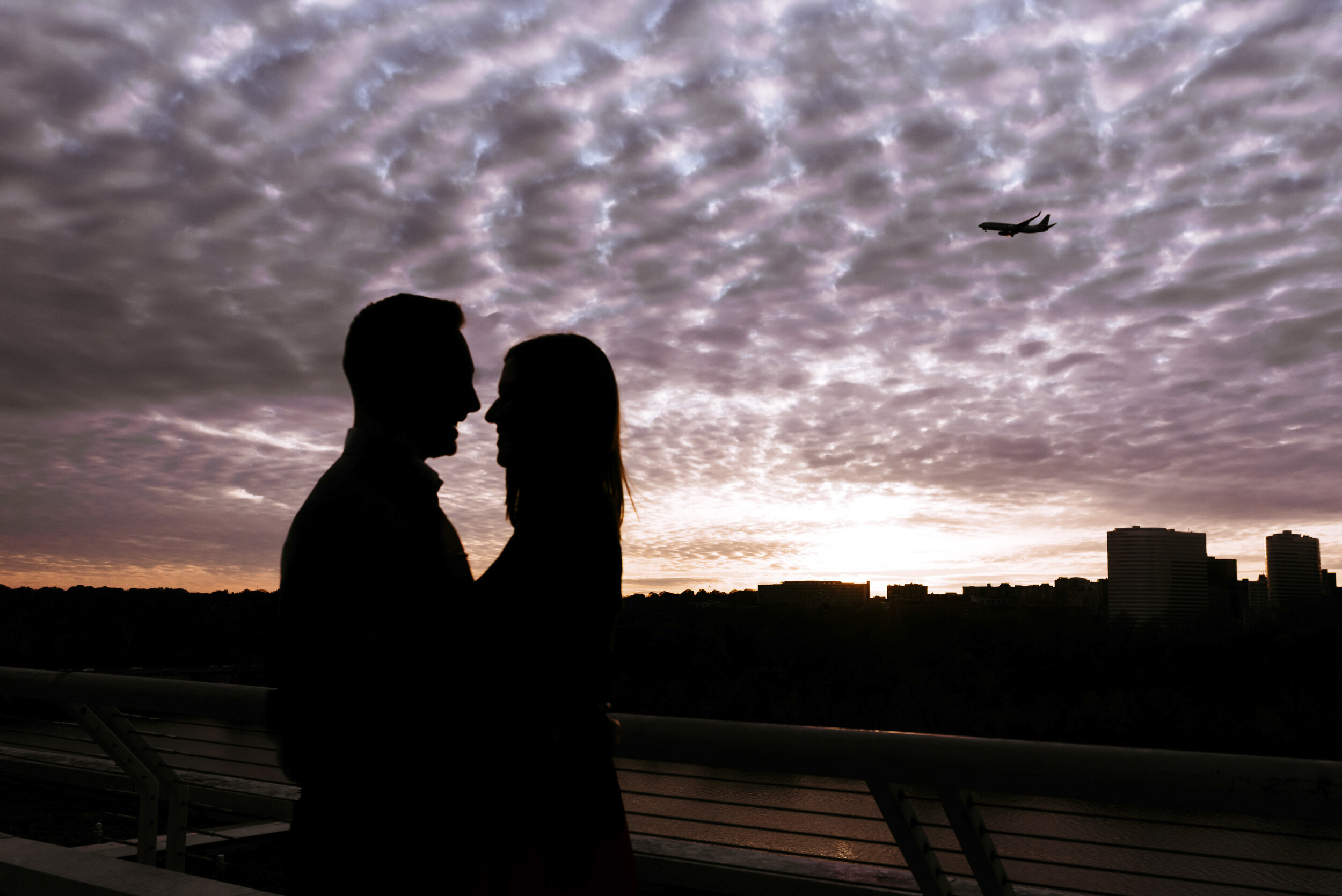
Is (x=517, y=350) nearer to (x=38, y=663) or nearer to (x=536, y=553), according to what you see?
(x=536, y=553)

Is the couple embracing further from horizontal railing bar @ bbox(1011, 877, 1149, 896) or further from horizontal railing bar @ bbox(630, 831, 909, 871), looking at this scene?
horizontal railing bar @ bbox(1011, 877, 1149, 896)

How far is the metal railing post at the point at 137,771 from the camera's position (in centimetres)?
299

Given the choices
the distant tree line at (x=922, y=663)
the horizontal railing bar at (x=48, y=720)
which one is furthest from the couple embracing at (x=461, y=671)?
the distant tree line at (x=922, y=663)

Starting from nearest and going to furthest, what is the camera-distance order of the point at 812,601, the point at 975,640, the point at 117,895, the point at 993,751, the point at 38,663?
the point at 993,751
the point at 117,895
the point at 38,663
the point at 975,640
the point at 812,601

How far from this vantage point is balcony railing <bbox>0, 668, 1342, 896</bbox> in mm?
1412

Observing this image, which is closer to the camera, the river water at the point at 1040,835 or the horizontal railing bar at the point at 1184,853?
the horizontal railing bar at the point at 1184,853

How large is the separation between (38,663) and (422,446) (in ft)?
124

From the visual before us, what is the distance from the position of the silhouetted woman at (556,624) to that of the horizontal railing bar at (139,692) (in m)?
1.16

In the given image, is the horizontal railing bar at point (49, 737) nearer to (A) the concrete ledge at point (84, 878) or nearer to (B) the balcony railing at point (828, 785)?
(B) the balcony railing at point (828, 785)

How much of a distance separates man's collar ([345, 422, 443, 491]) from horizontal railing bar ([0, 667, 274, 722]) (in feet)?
3.52

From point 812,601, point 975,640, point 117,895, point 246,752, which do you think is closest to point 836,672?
point 975,640

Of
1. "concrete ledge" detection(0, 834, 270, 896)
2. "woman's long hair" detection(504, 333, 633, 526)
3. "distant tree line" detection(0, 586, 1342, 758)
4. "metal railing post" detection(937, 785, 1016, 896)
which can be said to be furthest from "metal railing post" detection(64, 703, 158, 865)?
"distant tree line" detection(0, 586, 1342, 758)

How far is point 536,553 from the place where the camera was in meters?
1.19

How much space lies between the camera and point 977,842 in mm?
1752
